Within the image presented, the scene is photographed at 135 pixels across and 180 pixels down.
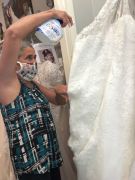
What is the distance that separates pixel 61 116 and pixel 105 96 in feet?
1.49

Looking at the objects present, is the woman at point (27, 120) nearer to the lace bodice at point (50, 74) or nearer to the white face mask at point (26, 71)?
the white face mask at point (26, 71)

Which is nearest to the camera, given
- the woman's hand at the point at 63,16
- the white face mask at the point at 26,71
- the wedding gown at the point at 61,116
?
the woman's hand at the point at 63,16

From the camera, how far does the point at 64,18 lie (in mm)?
1238

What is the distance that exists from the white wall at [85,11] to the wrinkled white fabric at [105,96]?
0.64 ft

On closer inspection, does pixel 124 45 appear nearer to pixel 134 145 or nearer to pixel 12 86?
pixel 134 145

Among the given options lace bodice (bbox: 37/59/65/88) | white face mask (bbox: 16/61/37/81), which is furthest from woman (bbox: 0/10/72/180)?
lace bodice (bbox: 37/59/65/88)

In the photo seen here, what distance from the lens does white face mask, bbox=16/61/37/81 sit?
4.43 ft

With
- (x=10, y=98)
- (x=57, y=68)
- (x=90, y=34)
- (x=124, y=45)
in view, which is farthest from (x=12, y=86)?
(x=124, y=45)

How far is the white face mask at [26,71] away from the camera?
53.2 inches

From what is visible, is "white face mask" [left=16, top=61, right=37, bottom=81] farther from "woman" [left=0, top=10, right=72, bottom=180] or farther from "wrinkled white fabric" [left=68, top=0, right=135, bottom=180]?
"wrinkled white fabric" [left=68, top=0, right=135, bottom=180]

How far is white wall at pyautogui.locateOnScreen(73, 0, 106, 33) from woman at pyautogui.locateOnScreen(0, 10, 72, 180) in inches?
3.5

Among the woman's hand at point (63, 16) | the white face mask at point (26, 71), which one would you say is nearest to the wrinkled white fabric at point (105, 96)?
the woman's hand at point (63, 16)

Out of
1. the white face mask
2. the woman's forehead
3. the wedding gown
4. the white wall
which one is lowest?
the wedding gown

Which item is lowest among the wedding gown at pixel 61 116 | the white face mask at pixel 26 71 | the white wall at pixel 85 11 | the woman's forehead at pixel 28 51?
the wedding gown at pixel 61 116
